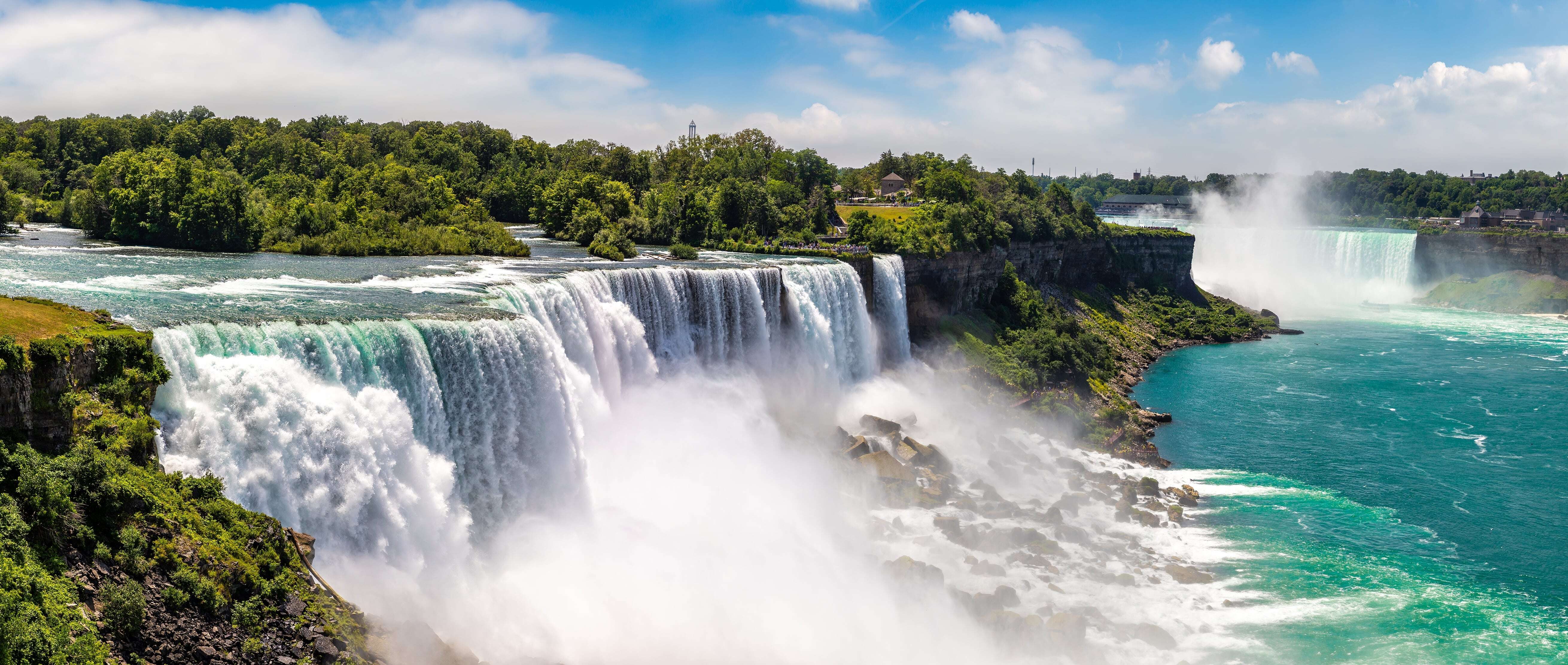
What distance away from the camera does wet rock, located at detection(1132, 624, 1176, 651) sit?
952 inches

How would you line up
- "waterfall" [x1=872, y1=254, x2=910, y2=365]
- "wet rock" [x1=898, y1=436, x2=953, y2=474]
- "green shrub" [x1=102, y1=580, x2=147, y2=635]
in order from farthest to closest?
"waterfall" [x1=872, y1=254, x2=910, y2=365], "wet rock" [x1=898, y1=436, x2=953, y2=474], "green shrub" [x1=102, y1=580, x2=147, y2=635]

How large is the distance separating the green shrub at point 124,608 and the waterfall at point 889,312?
3607 centimetres

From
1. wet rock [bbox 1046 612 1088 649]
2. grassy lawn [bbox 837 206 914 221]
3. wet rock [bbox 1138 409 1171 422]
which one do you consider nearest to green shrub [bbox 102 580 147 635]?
wet rock [bbox 1046 612 1088 649]

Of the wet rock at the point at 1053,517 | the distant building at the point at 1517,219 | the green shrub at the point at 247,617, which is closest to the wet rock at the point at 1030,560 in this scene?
the wet rock at the point at 1053,517

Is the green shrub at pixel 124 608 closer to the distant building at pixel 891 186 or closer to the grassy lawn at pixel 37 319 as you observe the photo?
the grassy lawn at pixel 37 319

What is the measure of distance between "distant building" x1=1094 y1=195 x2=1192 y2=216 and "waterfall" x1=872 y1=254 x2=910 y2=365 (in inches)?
4445

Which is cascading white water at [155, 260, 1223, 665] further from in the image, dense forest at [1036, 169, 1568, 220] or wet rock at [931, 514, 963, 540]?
dense forest at [1036, 169, 1568, 220]

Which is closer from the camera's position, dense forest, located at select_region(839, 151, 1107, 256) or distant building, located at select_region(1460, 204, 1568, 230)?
dense forest, located at select_region(839, 151, 1107, 256)

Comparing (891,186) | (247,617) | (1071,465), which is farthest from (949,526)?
(891,186)

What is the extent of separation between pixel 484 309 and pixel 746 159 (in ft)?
169

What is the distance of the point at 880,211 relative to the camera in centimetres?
7494

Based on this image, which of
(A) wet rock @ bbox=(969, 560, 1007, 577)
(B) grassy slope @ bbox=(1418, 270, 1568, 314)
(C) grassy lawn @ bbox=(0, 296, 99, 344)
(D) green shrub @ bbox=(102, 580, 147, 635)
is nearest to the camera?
(D) green shrub @ bbox=(102, 580, 147, 635)

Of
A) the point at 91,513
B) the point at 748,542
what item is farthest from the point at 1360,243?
the point at 91,513

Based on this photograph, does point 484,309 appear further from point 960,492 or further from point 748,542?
point 960,492
